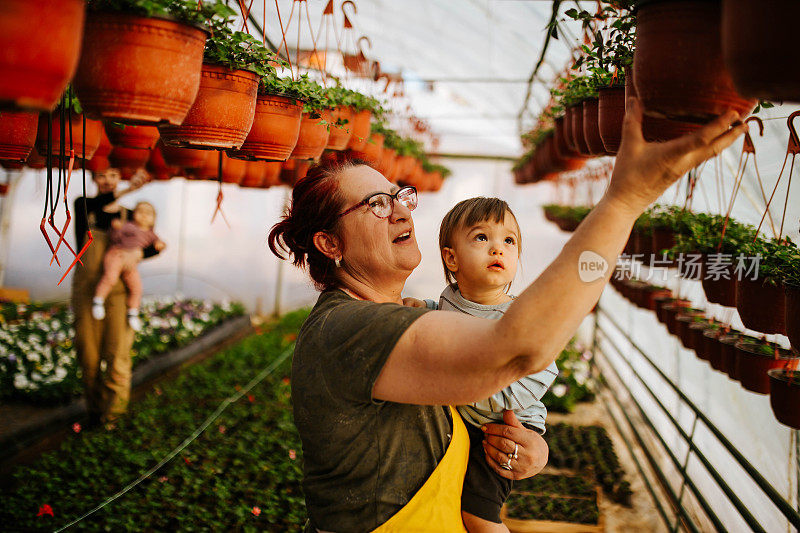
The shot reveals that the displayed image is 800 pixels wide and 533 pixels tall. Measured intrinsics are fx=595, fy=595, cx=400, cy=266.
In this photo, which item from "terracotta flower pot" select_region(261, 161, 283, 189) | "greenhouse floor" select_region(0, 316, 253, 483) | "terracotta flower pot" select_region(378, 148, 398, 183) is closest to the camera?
"terracotta flower pot" select_region(261, 161, 283, 189)

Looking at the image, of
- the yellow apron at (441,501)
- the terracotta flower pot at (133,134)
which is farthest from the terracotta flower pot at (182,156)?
the yellow apron at (441,501)

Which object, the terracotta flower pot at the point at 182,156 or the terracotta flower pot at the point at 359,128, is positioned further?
the terracotta flower pot at the point at 359,128

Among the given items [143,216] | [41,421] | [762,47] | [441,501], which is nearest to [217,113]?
[441,501]

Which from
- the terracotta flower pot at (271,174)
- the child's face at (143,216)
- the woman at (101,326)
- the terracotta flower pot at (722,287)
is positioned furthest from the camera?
the child's face at (143,216)

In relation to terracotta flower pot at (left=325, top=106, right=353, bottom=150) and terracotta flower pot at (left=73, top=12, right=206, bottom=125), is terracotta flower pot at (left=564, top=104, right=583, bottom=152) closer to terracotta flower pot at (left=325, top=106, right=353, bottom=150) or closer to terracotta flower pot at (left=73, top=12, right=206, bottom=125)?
terracotta flower pot at (left=325, top=106, right=353, bottom=150)

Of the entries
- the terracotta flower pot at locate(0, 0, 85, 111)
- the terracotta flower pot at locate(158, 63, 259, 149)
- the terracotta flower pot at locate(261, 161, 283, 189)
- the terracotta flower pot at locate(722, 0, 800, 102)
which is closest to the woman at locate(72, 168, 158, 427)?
the terracotta flower pot at locate(261, 161, 283, 189)

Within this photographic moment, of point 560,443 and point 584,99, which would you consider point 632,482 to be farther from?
point 584,99

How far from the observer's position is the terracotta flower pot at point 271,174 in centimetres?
331

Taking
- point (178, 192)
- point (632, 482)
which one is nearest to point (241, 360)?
point (632, 482)

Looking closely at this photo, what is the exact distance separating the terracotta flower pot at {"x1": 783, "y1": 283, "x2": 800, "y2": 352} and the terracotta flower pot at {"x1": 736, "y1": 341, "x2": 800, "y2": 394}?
0.58 metres

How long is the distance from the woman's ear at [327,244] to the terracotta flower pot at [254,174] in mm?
2070

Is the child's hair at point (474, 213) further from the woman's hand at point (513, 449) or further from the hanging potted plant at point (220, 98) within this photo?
the hanging potted plant at point (220, 98)

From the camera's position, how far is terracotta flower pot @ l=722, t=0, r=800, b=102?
0.77m

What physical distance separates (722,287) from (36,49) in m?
2.53
